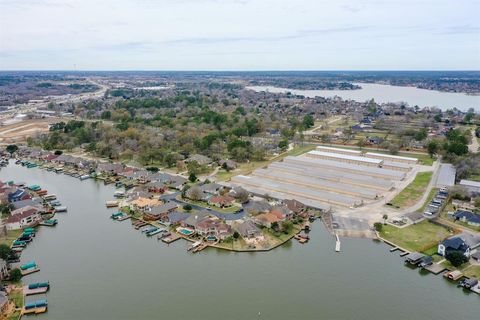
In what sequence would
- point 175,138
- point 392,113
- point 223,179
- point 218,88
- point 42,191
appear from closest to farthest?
point 42,191
point 223,179
point 175,138
point 392,113
point 218,88

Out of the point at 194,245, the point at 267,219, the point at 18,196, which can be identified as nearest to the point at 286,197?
the point at 267,219

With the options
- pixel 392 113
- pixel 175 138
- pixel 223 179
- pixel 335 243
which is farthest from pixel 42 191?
pixel 392 113

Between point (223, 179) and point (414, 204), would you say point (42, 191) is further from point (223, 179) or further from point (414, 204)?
point (414, 204)

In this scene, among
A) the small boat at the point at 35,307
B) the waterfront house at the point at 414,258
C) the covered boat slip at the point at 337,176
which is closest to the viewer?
the small boat at the point at 35,307

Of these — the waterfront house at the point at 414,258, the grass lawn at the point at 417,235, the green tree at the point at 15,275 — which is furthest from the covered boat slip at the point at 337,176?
the green tree at the point at 15,275

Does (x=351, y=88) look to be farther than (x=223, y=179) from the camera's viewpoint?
Yes

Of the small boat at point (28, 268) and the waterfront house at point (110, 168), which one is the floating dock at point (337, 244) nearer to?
the small boat at point (28, 268)
